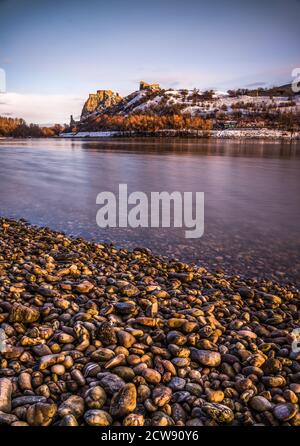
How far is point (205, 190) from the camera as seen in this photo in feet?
56.5

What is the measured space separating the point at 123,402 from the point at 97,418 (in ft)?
0.86

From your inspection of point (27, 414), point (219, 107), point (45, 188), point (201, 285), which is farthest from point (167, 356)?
point (219, 107)

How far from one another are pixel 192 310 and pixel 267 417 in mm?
1803

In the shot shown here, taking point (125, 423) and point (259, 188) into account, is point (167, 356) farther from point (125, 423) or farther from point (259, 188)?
point (259, 188)

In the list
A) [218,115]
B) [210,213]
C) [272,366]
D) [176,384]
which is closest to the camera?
[176,384]

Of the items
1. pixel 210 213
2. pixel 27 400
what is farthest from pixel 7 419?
pixel 210 213

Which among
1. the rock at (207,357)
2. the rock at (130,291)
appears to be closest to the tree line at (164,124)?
the rock at (130,291)

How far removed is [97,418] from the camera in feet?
8.91

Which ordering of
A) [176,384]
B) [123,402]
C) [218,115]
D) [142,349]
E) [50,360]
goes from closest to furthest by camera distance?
[123,402] → [176,384] → [50,360] → [142,349] → [218,115]

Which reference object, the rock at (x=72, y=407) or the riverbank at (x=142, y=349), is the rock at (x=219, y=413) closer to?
the riverbank at (x=142, y=349)

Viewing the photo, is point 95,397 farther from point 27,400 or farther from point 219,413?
point 219,413

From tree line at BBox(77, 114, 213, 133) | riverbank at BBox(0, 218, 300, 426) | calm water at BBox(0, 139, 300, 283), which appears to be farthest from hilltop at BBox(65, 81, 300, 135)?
riverbank at BBox(0, 218, 300, 426)

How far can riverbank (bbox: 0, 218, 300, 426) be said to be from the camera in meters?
2.87

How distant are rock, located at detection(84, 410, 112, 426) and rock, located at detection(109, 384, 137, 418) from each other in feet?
0.21
